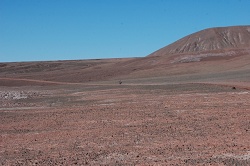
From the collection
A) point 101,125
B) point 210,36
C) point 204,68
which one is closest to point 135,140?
point 101,125

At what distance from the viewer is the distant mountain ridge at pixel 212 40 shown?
431 feet

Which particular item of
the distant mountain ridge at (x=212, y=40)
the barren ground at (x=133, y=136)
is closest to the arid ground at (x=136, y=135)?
the barren ground at (x=133, y=136)

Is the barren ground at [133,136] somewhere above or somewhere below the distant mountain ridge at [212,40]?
below

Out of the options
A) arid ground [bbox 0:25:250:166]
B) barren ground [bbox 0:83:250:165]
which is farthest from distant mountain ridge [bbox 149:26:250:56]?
barren ground [bbox 0:83:250:165]

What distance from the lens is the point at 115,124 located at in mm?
15859

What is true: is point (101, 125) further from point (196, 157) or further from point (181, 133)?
point (196, 157)

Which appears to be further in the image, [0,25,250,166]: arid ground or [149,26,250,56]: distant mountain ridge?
[149,26,250,56]: distant mountain ridge

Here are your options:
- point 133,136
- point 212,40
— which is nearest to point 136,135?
point 133,136

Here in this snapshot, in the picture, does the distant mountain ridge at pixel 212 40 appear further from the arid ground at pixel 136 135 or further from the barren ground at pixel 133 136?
the barren ground at pixel 133 136

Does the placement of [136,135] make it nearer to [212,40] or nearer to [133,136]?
[133,136]

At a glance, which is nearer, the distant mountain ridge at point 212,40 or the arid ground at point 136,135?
the arid ground at point 136,135

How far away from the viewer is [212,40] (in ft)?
450

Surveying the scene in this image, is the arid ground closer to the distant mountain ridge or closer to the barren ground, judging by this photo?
the barren ground

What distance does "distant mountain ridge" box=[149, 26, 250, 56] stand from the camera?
Result: 131500 millimetres
